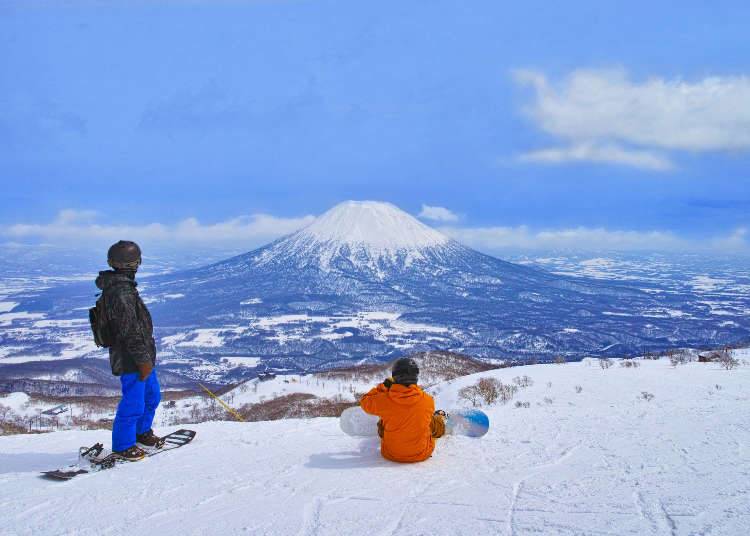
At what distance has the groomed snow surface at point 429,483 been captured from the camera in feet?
9.09

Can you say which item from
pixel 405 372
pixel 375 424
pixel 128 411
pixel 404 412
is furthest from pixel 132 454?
pixel 405 372

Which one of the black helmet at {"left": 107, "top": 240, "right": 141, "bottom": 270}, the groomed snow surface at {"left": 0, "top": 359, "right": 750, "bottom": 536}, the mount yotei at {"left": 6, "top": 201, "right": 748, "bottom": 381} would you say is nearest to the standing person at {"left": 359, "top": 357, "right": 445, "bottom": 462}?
the groomed snow surface at {"left": 0, "top": 359, "right": 750, "bottom": 536}

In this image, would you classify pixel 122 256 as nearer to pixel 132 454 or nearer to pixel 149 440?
pixel 132 454

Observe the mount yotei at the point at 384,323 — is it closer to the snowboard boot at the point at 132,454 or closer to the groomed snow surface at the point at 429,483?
the snowboard boot at the point at 132,454

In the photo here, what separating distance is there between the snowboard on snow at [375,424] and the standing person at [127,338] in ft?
7.84

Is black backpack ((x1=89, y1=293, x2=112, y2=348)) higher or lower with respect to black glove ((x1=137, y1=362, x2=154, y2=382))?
higher

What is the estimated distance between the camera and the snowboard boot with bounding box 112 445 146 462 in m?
4.62

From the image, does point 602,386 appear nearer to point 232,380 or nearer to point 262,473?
point 262,473

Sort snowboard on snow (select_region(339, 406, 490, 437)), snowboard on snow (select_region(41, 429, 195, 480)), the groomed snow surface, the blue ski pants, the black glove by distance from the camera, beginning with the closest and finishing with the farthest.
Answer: the groomed snow surface → snowboard on snow (select_region(41, 429, 195, 480)) → the black glove → the blue ski pants → snowboard on snow (select_region(339, 406, 490, 437))

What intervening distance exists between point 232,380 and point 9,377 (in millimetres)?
35053

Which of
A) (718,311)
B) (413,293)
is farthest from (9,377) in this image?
(718,311)

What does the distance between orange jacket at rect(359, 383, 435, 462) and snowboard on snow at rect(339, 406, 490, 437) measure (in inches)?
32.2

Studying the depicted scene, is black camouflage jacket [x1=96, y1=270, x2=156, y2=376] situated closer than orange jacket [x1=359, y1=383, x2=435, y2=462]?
No

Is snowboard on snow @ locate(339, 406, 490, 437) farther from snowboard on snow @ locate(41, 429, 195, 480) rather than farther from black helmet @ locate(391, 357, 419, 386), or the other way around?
snowboard on snow @ locate(41, 429, 195, 480)
